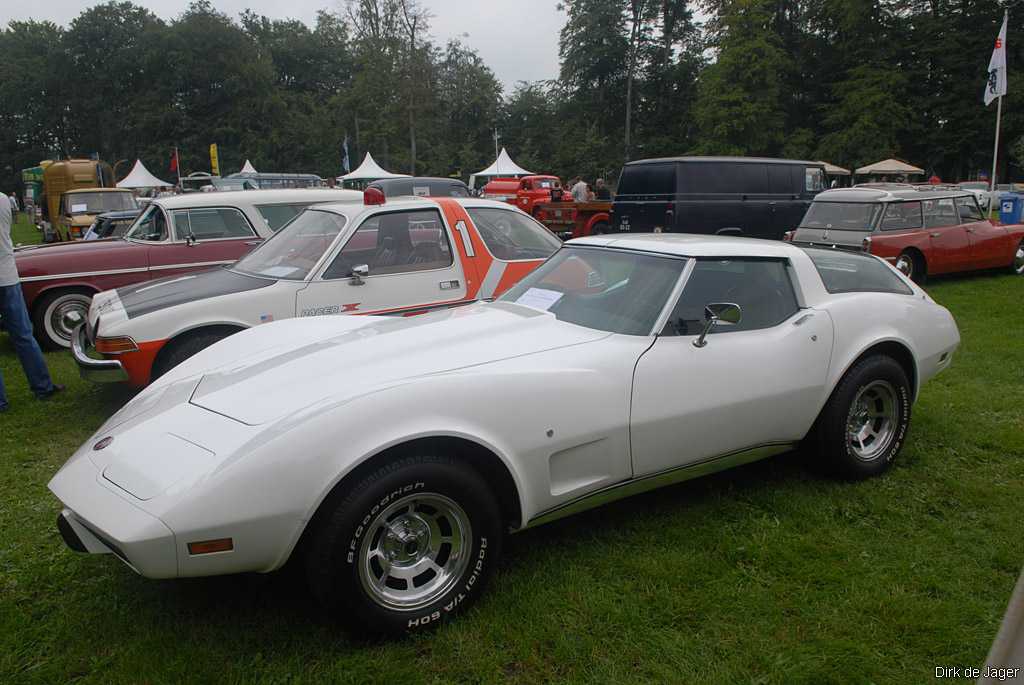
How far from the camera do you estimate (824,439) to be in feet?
12.7

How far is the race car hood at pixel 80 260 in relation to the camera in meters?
7.59

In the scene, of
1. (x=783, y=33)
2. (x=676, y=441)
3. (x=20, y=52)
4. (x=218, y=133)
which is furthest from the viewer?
(x=20, y=52)

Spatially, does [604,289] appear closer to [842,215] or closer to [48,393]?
[48,393]

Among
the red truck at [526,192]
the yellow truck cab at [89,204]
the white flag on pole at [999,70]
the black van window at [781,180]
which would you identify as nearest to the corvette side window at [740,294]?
the black van window at [781,180]

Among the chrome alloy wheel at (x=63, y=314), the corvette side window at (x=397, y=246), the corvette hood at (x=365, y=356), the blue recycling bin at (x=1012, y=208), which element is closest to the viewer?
the corvette hood at (x=365, y=356)

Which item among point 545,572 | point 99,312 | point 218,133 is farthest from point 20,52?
point 545,572

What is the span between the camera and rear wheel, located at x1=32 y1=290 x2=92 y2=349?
25.2 ft

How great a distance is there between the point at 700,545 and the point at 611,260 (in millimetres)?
1551

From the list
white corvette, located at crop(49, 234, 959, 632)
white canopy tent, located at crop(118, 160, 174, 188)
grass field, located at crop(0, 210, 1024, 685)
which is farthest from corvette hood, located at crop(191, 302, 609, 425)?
white canopy tent, located at crop(118, 160, 174, 188)

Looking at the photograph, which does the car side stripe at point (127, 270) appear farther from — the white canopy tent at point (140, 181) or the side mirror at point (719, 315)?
the white canopy tent at point (140, 181)

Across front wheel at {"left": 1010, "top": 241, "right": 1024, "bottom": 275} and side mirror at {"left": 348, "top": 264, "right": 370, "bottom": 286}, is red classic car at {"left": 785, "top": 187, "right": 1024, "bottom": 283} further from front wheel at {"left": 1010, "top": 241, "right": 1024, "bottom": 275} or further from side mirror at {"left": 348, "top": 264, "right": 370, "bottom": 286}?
side mirror at {"left": 348, "top": 264, "right": 370, "bottom": 286}

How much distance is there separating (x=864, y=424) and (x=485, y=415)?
2586 millimetres

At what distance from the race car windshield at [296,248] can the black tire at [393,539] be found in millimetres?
3318

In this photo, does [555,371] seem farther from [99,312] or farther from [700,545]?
[99,312]
